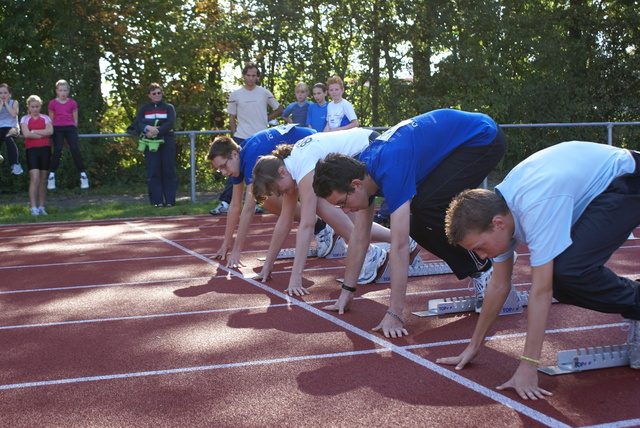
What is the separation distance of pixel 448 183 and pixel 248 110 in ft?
22.1

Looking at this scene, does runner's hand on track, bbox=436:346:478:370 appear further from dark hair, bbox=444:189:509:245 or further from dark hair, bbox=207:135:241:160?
dark hair, bbox=207:135:241:160

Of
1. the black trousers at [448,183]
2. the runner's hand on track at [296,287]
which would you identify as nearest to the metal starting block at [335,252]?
the runner's hand on track at [296,287]

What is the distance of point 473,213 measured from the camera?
3.07 meters

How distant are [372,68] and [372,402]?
15481 millimetres

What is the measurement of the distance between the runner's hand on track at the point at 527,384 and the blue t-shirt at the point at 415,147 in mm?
1165

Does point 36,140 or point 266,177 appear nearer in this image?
point 266,177

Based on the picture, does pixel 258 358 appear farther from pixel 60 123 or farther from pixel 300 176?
pixel 60 123

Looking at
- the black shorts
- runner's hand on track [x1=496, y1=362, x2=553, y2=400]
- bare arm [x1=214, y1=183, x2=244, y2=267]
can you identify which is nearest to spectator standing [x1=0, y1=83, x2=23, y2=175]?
the black shorts

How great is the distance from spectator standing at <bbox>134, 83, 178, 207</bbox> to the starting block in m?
7.41

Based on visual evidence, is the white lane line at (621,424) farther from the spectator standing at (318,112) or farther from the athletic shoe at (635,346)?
the spectator standing at (318,112)

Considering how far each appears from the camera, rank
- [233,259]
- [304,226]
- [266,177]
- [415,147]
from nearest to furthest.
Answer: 1. [415,147]
2. [266,177]
3. [304,226]
4. [233,259]

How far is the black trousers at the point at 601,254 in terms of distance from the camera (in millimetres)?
3164

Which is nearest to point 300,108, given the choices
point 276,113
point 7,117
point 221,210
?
point 276,113

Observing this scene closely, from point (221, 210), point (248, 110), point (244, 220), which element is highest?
point (248, 110)
